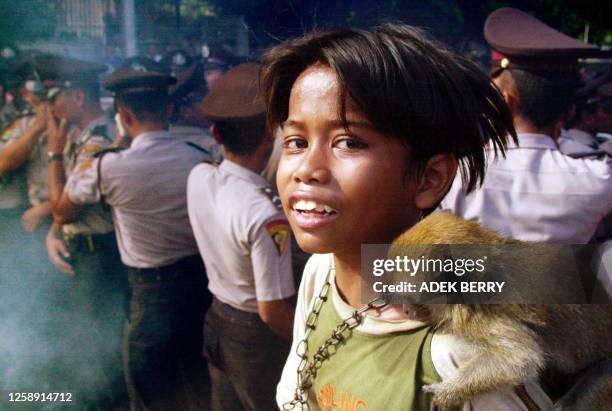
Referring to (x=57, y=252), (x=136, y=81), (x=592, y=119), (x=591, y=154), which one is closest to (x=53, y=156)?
(x=57, y=252)

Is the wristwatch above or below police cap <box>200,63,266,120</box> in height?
below

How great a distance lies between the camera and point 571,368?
4.17 ft

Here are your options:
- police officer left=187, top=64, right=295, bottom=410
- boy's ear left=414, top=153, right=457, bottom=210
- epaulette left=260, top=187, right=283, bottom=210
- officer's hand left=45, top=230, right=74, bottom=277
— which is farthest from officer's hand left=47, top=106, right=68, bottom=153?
boy's ear left=414, top=153, right=457, bottom=210

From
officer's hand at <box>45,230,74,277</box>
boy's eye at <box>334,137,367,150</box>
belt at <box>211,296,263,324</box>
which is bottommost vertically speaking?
belt at <box>211,296,263,324</box>

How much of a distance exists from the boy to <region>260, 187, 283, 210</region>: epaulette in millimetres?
1227

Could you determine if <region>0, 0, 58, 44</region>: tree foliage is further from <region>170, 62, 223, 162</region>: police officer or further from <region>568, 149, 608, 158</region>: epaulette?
<region>568, 149, 608, 158</region>: epaulette

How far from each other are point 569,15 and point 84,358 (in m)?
2.60

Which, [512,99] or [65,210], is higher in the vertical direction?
[512,99]

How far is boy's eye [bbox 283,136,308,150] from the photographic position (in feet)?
4.43

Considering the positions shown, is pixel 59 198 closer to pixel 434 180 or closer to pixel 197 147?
pixel 197 147

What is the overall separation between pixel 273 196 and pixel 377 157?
4.61 feet

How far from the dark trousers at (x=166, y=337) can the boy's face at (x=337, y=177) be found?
5.59 feet

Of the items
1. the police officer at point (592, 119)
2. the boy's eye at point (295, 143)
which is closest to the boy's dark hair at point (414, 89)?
the boy's eye at point (295, 143)

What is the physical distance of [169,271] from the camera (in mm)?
2920
